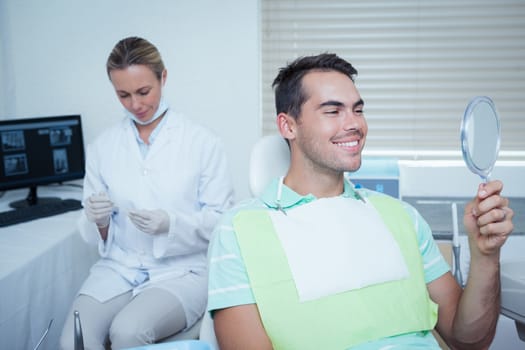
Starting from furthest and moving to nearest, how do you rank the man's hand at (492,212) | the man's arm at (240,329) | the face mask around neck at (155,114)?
1. the face mask around neck at (155,114)
2. the man's arm at (240,329)
3. the man's hand at (492,212)

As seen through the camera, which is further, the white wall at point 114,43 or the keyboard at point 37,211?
the white wall at point 114,43

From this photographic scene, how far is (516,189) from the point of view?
96.1 inches

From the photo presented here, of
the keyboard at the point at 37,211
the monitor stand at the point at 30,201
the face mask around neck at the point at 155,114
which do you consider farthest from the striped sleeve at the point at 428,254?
the monitor stand at the point at 30,201

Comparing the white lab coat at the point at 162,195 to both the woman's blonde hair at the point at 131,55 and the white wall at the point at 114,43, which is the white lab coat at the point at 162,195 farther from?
the white wall at the point at 114,43

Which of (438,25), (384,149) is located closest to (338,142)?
(384,149)

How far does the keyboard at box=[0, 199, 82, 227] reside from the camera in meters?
2.04

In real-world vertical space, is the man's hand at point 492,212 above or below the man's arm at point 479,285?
above

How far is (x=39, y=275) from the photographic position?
1.78 m

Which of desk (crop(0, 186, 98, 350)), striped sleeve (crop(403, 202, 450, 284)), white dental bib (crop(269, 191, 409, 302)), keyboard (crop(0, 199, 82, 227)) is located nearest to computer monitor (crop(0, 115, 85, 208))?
keyboard (crop(0, 199, 82, 227))

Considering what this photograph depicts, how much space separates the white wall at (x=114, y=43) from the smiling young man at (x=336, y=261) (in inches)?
44.8

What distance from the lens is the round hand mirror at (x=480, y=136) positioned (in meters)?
0.98

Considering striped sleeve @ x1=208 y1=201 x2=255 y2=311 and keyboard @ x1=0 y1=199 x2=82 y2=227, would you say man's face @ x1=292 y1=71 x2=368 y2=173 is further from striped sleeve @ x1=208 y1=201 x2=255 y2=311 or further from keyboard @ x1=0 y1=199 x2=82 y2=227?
keyboard @ x1=0 y1=199 x2=82 y2=227

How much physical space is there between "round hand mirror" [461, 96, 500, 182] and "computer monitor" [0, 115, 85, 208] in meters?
1.91

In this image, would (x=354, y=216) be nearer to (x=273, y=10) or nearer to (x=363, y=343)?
(x=363, y=343)
